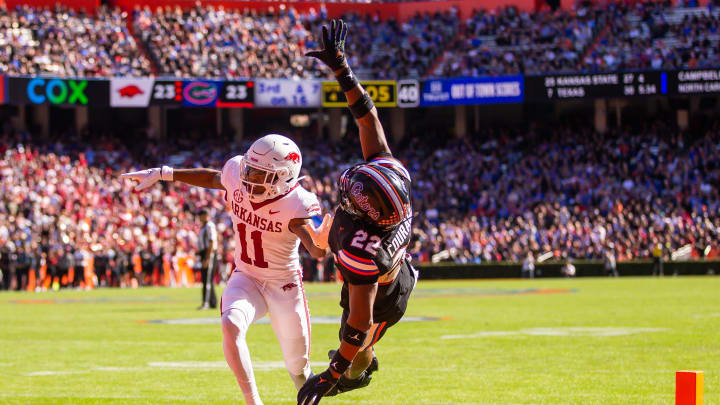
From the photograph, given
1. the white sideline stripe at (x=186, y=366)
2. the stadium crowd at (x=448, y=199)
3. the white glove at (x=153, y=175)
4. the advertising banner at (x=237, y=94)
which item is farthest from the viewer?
the advertising banner at (x=237, y=94)

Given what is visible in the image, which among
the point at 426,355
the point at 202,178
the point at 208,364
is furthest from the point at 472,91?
the point at 202,178

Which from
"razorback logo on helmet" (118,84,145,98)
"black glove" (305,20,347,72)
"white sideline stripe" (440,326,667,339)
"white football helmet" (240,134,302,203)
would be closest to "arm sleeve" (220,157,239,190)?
"white football helmet" (240,134,302,203)

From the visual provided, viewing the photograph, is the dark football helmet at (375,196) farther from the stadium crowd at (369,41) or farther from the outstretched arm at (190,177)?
the stadium crowd at (369,41)

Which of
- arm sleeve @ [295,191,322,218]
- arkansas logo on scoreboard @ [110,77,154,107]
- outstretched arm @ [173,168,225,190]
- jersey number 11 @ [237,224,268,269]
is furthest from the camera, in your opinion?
arkansas logo on scoreboard @ [110,77,154,107]

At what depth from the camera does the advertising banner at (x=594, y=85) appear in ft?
139

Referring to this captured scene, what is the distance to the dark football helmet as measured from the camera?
20.1ft

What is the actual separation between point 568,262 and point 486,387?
28620 millimetres

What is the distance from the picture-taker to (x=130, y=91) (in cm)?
4253

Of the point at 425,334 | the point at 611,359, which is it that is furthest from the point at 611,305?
the point at 611,359

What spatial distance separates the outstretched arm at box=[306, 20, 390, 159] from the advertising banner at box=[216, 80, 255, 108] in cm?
3681

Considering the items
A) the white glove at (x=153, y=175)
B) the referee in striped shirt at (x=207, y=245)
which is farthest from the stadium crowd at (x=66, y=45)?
the white glove at (x=153, y=175)

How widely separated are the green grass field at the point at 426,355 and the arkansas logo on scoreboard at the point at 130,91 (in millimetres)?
21668

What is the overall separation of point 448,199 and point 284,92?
8.16 meters

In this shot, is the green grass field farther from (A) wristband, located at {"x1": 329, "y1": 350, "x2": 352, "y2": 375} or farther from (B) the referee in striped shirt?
(A) wristband, located at {"x1": 329, "y1": 350, "x2": 352, "y2": 375}
